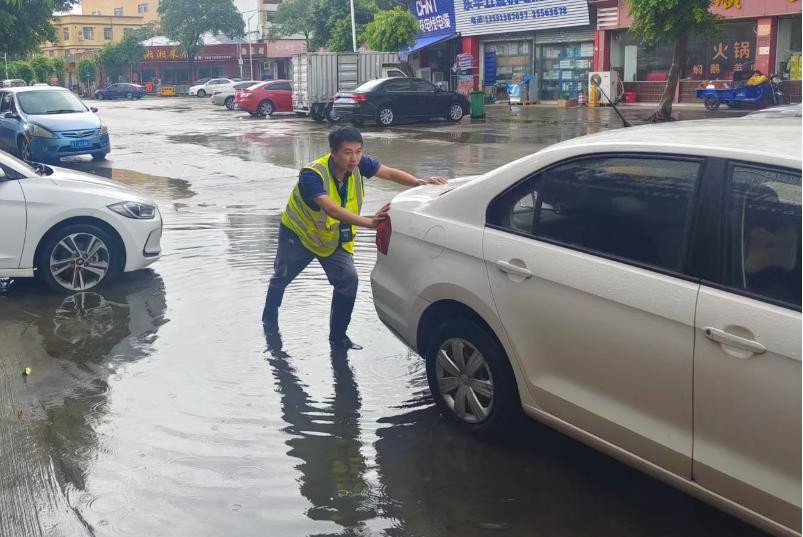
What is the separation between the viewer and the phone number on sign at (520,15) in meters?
38.5

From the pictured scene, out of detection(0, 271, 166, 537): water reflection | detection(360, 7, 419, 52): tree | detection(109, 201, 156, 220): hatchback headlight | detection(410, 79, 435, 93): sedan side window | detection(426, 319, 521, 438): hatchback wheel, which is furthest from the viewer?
detection(360, 7, 419, 52): tree

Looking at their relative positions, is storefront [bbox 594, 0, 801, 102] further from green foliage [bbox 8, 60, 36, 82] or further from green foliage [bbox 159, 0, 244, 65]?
green foliage [bbox 8, 60, 36, 82]

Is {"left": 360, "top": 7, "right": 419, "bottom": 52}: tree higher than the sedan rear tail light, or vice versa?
{"left": 360, "top": 7, "right": 419, "bottom": 52}: tree

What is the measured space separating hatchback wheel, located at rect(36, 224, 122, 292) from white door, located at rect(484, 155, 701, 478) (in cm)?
446

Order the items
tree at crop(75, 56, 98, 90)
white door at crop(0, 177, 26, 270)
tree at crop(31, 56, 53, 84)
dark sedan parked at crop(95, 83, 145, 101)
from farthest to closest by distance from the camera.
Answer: tree at crop(75, 56, 98, 90), tree at crop(31, 56, 53, 84), dark sedan parked at crop(95, 83, 145, 101), white door at crop(0, 177, 26, 270)

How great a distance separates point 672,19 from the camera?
2622 cm

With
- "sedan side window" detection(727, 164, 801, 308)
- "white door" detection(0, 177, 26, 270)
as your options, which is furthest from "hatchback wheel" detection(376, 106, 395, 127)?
"sedan side window" detection(727, 164, 801, 308)

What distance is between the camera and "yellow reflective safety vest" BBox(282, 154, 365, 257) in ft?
19.2

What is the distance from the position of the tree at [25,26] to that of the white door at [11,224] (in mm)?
19270

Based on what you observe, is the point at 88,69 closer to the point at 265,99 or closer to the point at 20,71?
the point at 20,71

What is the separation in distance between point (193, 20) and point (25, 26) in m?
51.9

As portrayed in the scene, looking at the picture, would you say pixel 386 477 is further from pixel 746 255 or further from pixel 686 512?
pixel 746 255

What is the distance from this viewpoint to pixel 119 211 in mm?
7898

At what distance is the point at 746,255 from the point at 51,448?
3.41 m
